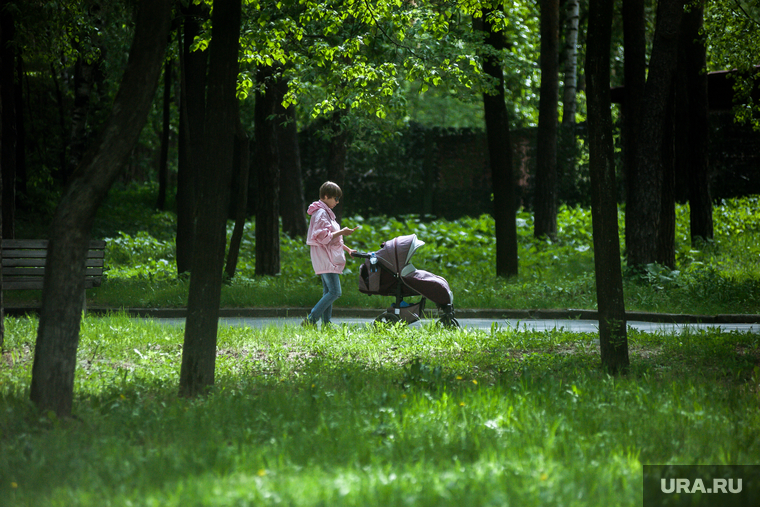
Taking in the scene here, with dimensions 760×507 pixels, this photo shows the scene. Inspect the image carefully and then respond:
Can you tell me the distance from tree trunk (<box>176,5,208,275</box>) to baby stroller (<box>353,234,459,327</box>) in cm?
375

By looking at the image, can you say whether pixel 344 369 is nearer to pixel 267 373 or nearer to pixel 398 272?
pixel 267 373

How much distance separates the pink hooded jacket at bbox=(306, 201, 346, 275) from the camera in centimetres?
860

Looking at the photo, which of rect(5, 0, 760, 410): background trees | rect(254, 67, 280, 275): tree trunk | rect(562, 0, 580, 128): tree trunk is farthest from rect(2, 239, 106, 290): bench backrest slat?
rect(562, 0, 580, 128): tree trunk

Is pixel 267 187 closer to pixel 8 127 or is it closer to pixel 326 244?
pixel 8 127

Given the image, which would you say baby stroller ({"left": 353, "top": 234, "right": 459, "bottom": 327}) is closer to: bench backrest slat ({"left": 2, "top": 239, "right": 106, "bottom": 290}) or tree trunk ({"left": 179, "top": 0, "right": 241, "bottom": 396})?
tree trunk ({"left": 179, "top": 0, "right": 241, "bottom": 396})

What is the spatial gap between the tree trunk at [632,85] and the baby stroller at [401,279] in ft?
18.3

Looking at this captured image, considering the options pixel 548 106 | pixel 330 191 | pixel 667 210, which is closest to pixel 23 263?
pixel 330 191

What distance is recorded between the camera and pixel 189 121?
12.9 metres

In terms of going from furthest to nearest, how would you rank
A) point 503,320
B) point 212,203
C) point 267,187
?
point 267,187
point 503,320
point 212,203

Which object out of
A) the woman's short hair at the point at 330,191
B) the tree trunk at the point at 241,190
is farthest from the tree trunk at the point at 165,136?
the woman's short hair at the point at 330,191

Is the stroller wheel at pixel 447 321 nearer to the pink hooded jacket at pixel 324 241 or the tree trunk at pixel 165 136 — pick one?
the pink hooded jacket at pixel 324 241

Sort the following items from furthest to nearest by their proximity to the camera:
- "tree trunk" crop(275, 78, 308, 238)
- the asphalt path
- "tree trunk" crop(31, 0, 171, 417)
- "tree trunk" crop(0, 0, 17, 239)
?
"tree trunk" crop(275, 78, 308, 238) → "tree trunk" crop(0, 0, 17, 239) → the asphalt path → "tree trunk" crop(31, 0, 171, 417)

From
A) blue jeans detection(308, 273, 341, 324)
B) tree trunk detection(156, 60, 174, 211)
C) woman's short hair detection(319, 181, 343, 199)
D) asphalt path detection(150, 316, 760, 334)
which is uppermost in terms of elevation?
tree trunk detection(156, 60, 174, 211)

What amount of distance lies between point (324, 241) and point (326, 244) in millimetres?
88
